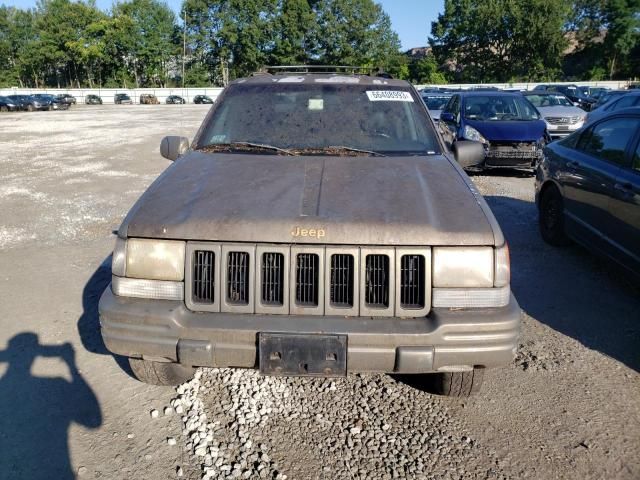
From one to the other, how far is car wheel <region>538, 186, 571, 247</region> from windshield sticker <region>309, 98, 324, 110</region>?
3242 mm

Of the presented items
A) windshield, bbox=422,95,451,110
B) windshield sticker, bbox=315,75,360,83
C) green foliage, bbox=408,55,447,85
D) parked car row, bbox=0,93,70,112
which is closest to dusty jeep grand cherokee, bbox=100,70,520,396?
windshield sticker, bbox=315,75,360,83

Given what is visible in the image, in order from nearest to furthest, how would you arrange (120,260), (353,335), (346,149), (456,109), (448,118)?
(353,335)
(120,260)
(346,149)
(448,118)
(456,109)

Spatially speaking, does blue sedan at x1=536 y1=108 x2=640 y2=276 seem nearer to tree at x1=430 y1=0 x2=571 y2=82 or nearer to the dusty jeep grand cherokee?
the dusty jeep grand cherokee

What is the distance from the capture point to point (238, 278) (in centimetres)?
266

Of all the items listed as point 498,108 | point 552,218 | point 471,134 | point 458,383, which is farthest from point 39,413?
point 498,108

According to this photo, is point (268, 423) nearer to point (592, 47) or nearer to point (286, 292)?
point (286, 292)

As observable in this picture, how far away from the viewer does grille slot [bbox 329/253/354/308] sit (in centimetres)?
263

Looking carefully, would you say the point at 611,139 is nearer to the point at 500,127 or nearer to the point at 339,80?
the point at 339,80

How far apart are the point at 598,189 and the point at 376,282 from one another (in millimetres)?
3276

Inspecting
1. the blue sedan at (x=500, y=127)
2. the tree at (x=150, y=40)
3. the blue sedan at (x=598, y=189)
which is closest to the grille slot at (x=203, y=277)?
the blue sedan at (x=598, y=189)

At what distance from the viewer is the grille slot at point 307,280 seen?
2.63 meters

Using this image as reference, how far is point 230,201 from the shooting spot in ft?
9.39

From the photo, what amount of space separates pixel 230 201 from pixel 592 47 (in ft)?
288

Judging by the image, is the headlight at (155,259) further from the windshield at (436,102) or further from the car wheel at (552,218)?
the windshield at (436,102)
